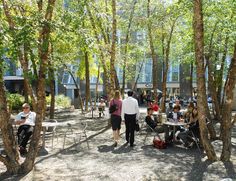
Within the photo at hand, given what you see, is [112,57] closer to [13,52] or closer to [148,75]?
[13,52]

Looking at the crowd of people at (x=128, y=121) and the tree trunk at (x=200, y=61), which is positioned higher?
the tree trunk at (x=200, y=61)

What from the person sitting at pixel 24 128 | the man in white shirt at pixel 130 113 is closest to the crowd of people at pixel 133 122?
the man in white shirt at pixel 130 113

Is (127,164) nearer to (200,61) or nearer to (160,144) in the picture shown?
(160,144)

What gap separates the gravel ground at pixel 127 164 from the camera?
6.32 meters

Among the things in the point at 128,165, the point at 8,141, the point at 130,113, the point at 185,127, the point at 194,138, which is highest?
the point at 130,113

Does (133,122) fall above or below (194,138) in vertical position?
above

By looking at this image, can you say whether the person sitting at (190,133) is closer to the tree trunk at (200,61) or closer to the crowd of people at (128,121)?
the crowd of people at (128,121)

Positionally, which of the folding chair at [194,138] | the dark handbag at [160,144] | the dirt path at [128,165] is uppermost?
the folding chair at [194,138]

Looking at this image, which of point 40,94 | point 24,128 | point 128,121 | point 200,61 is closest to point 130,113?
point 128,121

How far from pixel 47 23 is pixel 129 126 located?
181 inches

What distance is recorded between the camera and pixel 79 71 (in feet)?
89.5

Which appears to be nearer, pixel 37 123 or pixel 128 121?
pixel 37 123

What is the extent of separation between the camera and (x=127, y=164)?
7184 millimetres

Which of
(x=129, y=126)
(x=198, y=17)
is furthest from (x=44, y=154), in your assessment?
(x=198, y=17)
